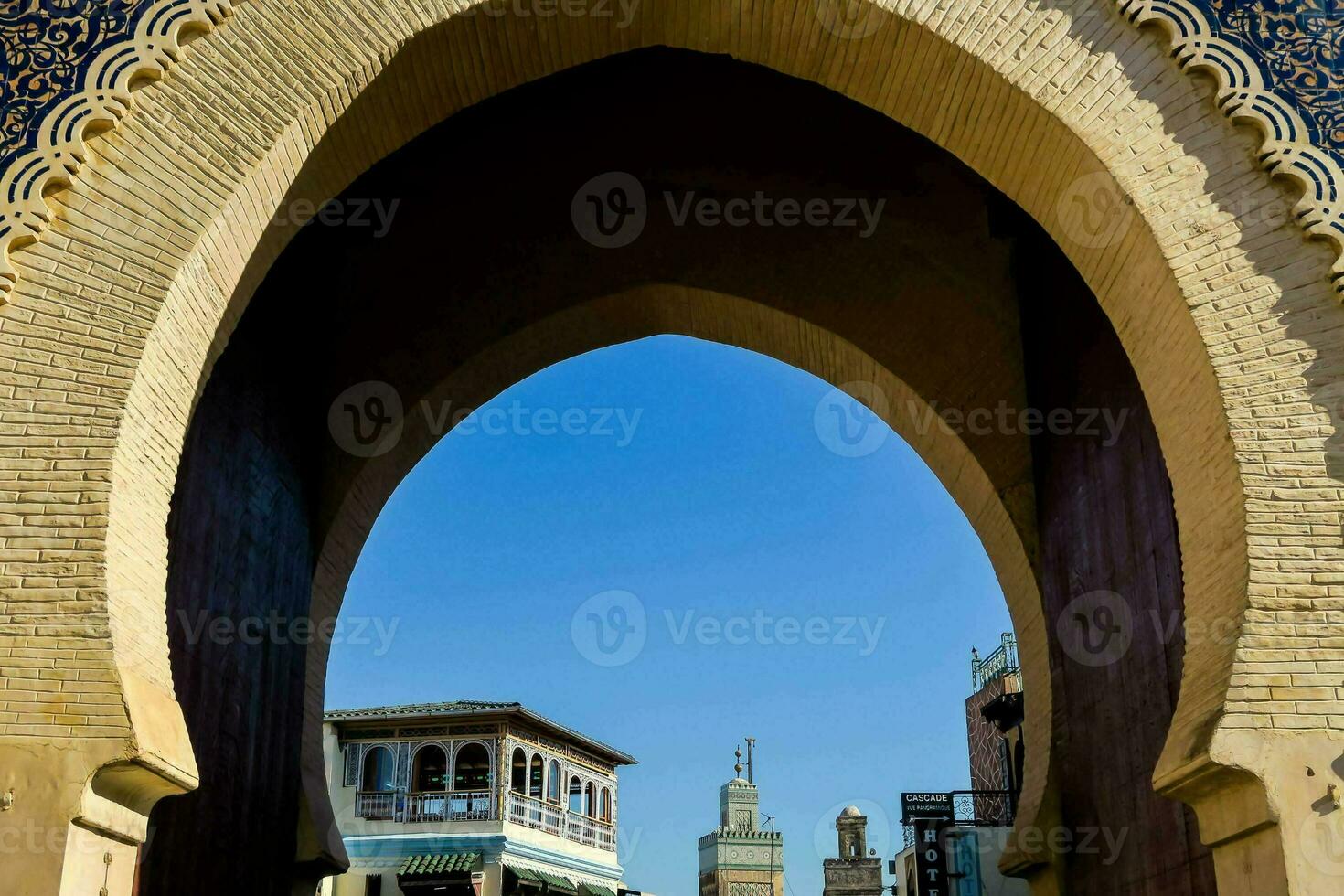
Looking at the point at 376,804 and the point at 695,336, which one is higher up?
the point at 695,336

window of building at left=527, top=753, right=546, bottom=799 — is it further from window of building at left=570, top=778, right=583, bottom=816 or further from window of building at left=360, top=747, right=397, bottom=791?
window of building at left=360, top=747, right=397, bottom=791

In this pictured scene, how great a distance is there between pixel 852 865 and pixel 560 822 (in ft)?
39.4

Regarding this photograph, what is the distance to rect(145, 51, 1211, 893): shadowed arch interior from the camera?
341 inches

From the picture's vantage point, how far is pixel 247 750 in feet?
26.0

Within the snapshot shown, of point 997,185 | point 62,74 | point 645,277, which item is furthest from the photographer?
point 645,277

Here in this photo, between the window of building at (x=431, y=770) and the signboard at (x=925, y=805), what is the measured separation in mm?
11619

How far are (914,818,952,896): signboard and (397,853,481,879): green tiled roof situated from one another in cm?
1148

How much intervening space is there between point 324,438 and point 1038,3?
17.4 ft

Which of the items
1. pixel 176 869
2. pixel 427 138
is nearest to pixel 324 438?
pixel 427 138

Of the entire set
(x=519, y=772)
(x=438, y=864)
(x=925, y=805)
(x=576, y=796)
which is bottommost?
(x=925, y=805)

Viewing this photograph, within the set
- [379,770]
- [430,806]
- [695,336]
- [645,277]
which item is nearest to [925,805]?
[695,336]

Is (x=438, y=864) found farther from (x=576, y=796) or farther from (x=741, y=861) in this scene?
(x=741, y=861)

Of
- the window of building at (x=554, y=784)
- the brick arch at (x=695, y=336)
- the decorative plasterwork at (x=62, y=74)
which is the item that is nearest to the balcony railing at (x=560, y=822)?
the window of building at (x=554, y=784)

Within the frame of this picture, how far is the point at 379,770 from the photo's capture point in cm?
2397
